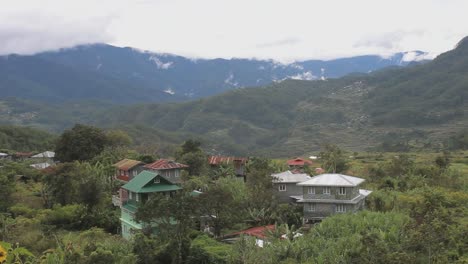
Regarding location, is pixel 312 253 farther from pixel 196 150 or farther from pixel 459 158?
pixel 459 158

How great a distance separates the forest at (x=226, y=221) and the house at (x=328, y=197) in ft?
3.73

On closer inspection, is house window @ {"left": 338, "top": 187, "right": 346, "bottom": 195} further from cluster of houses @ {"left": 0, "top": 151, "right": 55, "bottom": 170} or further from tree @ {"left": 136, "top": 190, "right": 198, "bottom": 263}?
cluster of houses @ {"left": 0, "top": 151, "right": 55, "bottom": 170}

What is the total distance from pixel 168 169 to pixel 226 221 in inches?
542

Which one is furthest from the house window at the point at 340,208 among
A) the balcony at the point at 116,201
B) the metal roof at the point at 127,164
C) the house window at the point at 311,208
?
the metal roof at the point at 127,164

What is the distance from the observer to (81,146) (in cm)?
6206

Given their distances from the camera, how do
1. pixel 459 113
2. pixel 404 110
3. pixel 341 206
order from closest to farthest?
pixel 341 206
pixel 459 113
pixel 404 110

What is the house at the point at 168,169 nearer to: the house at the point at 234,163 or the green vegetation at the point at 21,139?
the house at the point at 234,163

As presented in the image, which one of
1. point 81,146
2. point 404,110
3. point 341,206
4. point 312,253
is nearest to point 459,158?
point 341,206

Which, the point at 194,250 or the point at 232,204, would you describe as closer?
the point at 194,250

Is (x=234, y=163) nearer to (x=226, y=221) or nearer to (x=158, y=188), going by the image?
(x=158, y=188)

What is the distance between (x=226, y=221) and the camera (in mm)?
36750

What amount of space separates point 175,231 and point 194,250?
1504mm

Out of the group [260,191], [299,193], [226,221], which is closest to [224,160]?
[299,193]

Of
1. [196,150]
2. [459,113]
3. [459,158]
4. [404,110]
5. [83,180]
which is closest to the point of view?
[83,180]
